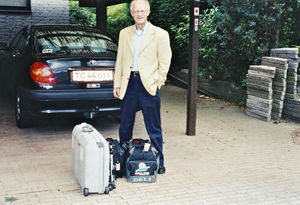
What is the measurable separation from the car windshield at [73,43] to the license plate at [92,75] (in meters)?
0.37

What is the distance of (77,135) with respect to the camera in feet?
14.7

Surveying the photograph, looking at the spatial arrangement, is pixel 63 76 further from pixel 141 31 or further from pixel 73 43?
pixel 141 31

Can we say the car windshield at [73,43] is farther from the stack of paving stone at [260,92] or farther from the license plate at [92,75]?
the stack of paving stone at [260,92]

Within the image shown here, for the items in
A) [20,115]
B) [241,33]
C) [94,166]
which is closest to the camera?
[94,166]

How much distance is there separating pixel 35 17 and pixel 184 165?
9.28 meters

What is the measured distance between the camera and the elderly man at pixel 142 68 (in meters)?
4.54

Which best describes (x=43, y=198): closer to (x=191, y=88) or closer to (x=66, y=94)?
(x=66, y=94)

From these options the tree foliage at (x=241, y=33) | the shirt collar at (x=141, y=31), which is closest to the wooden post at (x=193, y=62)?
the shirt collar at (x=141, y=31)

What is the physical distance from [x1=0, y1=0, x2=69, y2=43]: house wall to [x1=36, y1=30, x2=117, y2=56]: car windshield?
21.4ft

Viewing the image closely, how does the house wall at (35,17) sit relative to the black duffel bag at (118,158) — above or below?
above

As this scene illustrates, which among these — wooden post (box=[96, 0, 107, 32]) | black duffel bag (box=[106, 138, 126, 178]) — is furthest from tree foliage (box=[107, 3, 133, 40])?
black duffel bag (box=[106, 138, 126, 178])

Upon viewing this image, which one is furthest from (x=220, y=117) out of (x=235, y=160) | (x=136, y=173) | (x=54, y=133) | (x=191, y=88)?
(x=136, y=173)

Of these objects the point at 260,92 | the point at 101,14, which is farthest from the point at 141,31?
the point at 101,14

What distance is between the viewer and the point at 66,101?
230 inches
